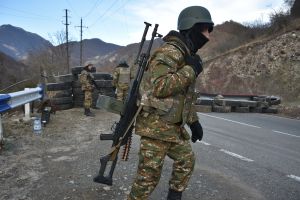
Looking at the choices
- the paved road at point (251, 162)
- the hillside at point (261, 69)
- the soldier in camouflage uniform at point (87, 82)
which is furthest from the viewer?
the hillside at point (261, 69)

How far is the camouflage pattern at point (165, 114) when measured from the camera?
3.34 m

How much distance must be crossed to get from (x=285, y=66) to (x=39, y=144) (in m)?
24.0

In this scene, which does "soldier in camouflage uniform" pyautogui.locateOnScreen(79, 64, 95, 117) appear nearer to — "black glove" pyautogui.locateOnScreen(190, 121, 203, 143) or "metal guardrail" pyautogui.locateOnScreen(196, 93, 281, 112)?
"metal guardrail" pyautogui.locateOnScreen(196, 93, 281, 112)

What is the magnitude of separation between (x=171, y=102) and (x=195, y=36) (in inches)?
26.3

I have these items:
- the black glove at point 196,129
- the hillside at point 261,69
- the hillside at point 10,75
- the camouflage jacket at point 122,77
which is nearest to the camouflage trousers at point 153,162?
the black glove at point 196,129

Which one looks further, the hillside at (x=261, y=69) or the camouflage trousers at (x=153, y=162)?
the hillside at (x=261, y=69)

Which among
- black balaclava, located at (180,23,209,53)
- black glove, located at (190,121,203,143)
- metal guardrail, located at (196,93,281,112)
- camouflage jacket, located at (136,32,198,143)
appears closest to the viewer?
camouflage jacket, located at (136,32,198,143)

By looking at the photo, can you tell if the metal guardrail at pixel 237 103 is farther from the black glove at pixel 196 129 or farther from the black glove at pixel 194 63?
the black glove at pixel 194 63

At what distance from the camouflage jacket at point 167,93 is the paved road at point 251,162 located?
4.79ft

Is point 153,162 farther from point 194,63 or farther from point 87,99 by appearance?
point 87,99

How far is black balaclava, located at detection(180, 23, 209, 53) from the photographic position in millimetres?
3566

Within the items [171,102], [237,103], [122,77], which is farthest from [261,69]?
[171,102]

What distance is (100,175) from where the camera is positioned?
3.86 metres

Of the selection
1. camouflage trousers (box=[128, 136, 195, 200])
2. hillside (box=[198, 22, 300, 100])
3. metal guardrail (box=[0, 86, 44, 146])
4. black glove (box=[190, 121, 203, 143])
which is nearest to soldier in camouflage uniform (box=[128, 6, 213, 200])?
camouflage trousers (box=[128, 136, 195, 200])
